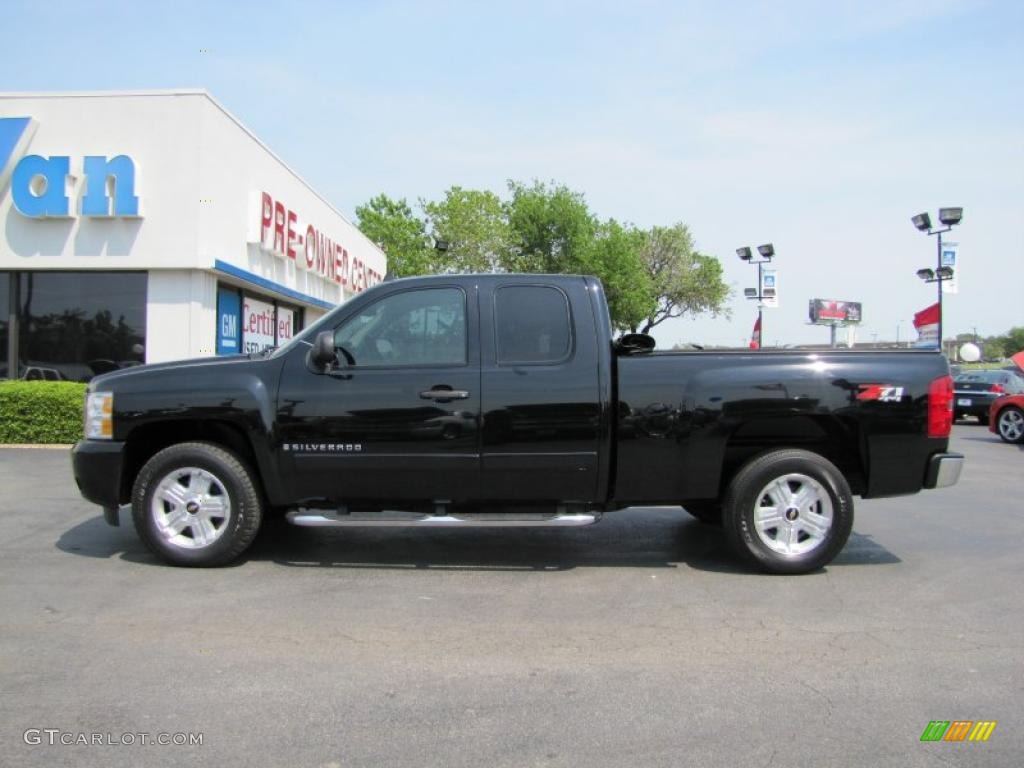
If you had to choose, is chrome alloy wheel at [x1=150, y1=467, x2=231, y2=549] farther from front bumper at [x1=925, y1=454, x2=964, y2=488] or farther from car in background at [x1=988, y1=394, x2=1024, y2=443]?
car in background at [x1=988, y1=394, x2=1024, y2=443]

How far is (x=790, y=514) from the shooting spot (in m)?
5.39

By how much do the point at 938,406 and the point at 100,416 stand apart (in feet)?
18.3

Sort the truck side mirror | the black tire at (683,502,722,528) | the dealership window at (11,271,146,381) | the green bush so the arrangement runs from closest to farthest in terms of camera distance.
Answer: the truck side mirror, the black tire at (683,502,722,528), the green bush, the dealership window at (11,271,146,381)

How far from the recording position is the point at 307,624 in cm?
445

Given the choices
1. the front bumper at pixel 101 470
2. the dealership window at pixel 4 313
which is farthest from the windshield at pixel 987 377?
the dealership window at pixel 4 313

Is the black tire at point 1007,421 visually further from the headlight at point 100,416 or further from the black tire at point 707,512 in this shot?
the headlight at point 100,416

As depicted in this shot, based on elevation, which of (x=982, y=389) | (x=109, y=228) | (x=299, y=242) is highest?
(x=299, y=242)

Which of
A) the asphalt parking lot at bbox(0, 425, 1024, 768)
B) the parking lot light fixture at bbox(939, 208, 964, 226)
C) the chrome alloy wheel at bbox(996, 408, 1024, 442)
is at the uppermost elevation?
the parking lot light fixture at bbox(939, 208, 964, 226)

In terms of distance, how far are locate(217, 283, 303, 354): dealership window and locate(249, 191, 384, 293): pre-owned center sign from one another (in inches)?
41.0

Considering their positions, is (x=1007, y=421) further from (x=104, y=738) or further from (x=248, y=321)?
(x=104, y=738)

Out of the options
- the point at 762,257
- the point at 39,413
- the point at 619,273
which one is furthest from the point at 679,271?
the point at 39,413

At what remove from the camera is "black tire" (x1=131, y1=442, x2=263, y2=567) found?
5359 mm

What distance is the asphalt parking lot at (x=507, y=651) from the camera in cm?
313

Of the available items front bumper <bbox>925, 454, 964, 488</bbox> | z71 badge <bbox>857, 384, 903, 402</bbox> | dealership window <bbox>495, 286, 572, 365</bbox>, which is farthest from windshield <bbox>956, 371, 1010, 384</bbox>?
dealership window <bbox>495, 286, 572, 365</bbox>
